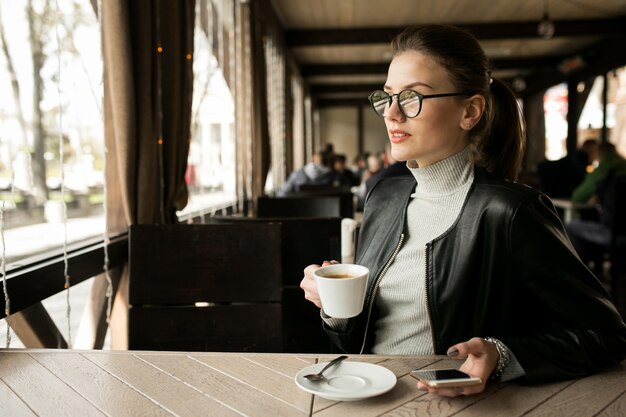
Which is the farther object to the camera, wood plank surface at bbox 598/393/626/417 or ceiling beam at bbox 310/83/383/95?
ceiling beam at bbox 310/83/383/95

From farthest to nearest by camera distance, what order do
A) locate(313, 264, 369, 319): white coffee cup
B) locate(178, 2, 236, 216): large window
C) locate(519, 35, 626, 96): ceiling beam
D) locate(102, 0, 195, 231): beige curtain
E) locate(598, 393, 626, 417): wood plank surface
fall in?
locate(519, 35, 626, 96): ceiling beam → locate(178, 2, 236, 216): large window → locate(102, 0, 195, 231): beige curtain → locate(313, 264, 369, 319): white coffee cup → locate(598, 393, 626, 417): wood plank surface

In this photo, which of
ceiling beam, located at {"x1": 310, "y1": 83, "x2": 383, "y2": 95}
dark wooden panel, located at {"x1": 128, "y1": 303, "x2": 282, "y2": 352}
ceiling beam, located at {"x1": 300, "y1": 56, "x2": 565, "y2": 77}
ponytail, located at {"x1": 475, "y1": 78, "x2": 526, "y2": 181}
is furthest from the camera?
ceiling beam, located at {"x1": 310, "y1": 83, "x2": 383, "y2": 95}

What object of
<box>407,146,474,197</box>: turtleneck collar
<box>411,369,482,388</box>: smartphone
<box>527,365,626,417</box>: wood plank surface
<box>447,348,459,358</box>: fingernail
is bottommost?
<box>527,365,626,417</box>: wood plank surface

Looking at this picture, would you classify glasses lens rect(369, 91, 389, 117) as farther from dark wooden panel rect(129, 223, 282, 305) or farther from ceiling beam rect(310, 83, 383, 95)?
ceiling beam rect(310, 83, 383, 95)

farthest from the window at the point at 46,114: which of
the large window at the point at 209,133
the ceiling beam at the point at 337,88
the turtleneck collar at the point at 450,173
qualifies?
the ceiling beam at the point at 337,88

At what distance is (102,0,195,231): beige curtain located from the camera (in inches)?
→ 85.6

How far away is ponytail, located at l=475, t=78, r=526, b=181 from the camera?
1.29 metres

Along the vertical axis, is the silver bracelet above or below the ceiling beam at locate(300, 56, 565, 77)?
below

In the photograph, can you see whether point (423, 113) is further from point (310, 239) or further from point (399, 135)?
point (310, 239)

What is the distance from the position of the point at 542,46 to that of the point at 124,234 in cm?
924

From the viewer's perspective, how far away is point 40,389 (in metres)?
0.96

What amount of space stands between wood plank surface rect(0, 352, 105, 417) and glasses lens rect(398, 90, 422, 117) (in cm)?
81

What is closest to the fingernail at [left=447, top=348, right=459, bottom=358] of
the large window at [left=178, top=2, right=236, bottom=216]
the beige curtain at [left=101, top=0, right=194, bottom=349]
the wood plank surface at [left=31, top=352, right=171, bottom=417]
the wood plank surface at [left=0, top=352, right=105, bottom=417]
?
the wood plank surface at [left=31, top=352, right=171, bottom=417]

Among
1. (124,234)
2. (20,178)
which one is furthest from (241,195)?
(20,178)
